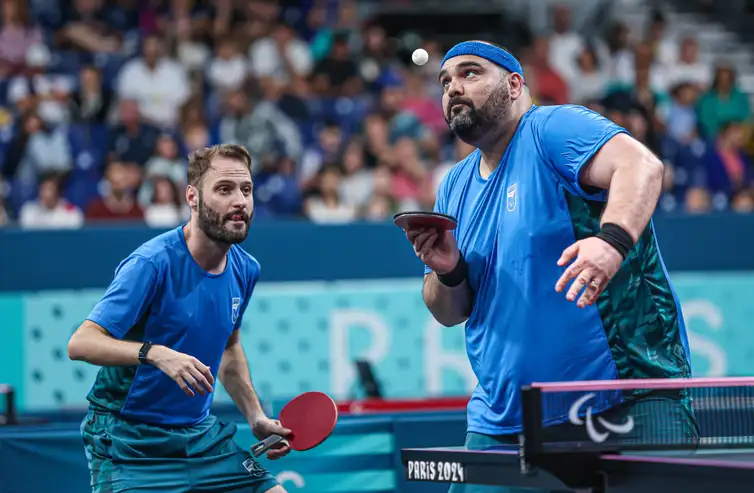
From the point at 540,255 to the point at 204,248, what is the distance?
67.0 inches

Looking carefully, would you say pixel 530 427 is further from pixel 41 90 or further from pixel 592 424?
pixel 41 90

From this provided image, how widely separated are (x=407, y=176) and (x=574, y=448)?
8.50m

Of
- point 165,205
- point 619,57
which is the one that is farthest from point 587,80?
point 165,205

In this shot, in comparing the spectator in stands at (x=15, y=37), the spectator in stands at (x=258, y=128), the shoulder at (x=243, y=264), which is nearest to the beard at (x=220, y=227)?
the shoulder at (x=243, y=264)

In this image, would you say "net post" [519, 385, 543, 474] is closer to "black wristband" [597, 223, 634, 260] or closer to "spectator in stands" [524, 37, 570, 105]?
"black wristband" [597, 223, 634, 260]

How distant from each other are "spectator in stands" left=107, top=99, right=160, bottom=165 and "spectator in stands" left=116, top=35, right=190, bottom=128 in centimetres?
58

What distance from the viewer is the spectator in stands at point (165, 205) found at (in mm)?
10359

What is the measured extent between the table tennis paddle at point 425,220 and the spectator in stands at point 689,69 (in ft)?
34.9

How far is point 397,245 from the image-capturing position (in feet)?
33.2

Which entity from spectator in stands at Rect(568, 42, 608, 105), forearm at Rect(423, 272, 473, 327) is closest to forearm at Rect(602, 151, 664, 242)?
forearm at Rect(423, 272, 473, 327)

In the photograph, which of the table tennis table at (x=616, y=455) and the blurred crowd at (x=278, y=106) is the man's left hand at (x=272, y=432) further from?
the blurred crowd at (x=278, y=106)

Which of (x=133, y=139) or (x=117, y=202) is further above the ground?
(x=133, y=139)

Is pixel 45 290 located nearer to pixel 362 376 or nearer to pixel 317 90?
pixel 362 376

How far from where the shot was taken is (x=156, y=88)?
1241 cm
